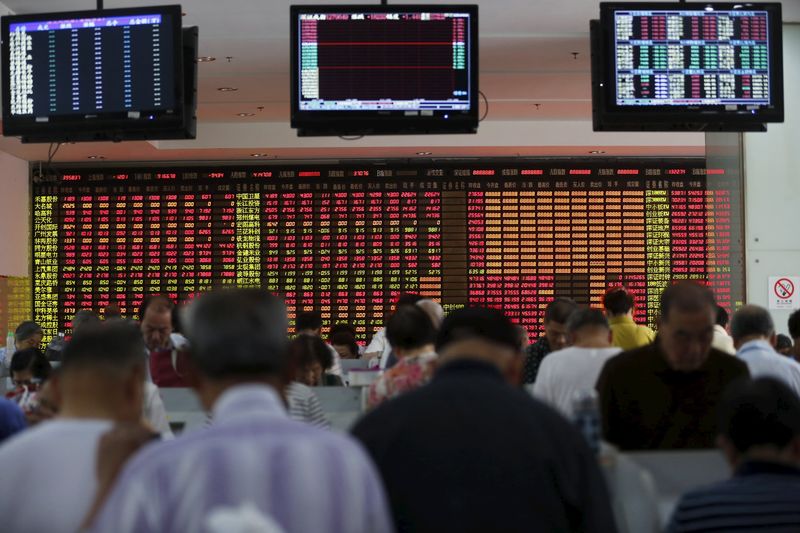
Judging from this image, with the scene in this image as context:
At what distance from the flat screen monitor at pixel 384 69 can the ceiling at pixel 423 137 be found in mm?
1510

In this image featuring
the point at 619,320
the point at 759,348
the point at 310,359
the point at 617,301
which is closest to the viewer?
the point at 759,348

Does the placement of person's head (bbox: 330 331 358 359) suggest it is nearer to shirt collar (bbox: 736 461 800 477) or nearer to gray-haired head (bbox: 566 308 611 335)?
gray-haired head (bbox: 566 308 611 335)

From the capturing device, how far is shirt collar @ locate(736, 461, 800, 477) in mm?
2535

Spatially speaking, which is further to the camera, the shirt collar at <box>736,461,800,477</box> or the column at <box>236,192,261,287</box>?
the column at <box>236,192,261,287</box>

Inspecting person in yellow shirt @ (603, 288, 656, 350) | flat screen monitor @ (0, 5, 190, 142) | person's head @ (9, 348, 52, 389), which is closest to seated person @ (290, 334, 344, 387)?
person's head @ (9, 348, 52, 389)

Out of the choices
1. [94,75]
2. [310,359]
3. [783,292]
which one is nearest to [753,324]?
[310,359]

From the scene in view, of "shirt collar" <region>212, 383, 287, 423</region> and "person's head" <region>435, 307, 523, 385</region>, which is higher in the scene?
"person's head" <region>435, 307, 523, 385</region>

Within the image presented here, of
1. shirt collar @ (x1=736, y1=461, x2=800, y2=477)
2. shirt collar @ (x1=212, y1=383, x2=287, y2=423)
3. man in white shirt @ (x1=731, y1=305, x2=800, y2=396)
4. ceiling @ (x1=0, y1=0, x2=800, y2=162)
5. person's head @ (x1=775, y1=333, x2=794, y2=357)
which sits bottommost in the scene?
person's head @ (x1=775, y1=333, x2=794, y2=357)

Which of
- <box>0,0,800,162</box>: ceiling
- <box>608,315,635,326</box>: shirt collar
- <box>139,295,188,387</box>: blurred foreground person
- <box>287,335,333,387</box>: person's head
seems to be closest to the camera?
<box>287,335,333,387</box>: person's head

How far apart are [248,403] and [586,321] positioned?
3.83m

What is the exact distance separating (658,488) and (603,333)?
2.89m

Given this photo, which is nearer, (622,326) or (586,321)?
(586,321)

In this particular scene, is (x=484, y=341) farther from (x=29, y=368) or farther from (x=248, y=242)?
(x=248, y=242)

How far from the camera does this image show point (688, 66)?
7582 mm
